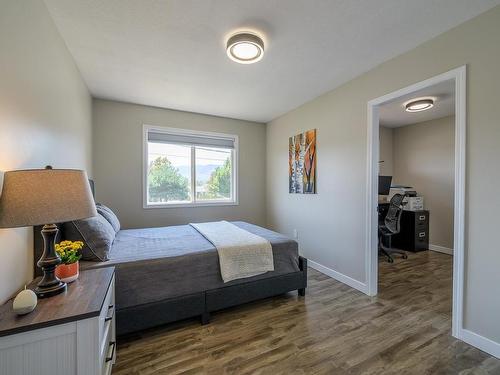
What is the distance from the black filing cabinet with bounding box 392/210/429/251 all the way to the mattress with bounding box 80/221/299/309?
3018 mm

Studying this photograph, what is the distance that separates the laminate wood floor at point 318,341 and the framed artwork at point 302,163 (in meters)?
1.53

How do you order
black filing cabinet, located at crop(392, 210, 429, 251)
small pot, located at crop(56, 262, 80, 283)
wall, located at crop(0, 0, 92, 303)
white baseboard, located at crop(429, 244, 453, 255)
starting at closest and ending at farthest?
wall, located at crop(0, 0, 92, 303), small pot, located at crop(56, 262, 80, 283), white baseboard, located at crop(429, 244, 453, 255), black filing cabinet, located at crop(392, 210, 429, 251)

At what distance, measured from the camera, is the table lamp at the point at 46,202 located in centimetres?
97

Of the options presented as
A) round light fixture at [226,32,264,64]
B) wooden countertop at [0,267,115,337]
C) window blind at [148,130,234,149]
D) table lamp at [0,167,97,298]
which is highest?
round light fixture at [226,32,264,64]

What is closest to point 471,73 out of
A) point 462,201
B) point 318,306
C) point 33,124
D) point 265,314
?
point 462,201

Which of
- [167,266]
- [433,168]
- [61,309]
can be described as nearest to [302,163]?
[167,266]

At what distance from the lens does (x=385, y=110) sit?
384 cm

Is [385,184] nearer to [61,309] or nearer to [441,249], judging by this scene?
[441,249]

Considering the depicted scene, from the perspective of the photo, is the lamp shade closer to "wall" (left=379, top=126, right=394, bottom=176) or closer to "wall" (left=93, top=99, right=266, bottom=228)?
"wall" (left=93, top=99, right=266, bottom=228)

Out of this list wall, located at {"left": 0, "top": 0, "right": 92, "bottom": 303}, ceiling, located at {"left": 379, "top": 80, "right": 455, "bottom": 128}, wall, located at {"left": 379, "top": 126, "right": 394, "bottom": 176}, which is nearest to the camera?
wall, located at {"left": 0, "top": 0, "right": 92, "bottom": 303}

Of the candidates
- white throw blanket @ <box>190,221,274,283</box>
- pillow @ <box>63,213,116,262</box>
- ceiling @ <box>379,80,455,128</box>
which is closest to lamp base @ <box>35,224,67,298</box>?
pillow @ <box>63,213,116,262</box>

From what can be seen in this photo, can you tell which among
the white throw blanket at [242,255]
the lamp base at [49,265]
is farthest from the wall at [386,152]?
the lamp base at [49,265]

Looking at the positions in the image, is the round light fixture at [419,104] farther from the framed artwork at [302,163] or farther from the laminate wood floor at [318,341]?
the laminate wood floor at [318,341]

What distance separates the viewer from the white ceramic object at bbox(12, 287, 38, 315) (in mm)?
947
